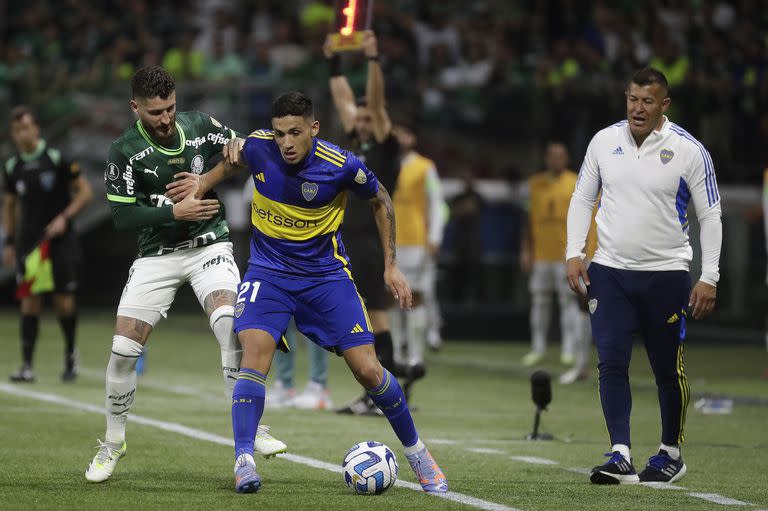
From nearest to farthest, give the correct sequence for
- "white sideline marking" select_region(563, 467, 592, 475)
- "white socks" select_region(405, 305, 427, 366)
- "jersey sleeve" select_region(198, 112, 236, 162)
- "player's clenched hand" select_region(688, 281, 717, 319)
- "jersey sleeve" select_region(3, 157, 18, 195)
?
"player's clenched hand" select_region(688, 281, 717, 319) < "jersey sleeve" select_region(198, 112, 236, 162) < "white sideline marking" select_region(563, 467, 592, 475) < "jersey sleeve" select_region(3, 157, 18, 195) < "white socks" select_region(405, 305, 427, 366)

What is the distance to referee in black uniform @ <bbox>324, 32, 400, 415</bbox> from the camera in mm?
11086

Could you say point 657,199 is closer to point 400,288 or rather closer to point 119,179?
point 400,288

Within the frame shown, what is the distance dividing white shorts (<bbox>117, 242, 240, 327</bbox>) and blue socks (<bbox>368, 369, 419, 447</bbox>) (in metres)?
1.12

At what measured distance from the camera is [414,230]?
15766mm

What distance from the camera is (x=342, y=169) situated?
7668 millimetres

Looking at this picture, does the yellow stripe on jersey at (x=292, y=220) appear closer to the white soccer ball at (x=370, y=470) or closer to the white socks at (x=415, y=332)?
the white soccer ball at (x=370, y=470)

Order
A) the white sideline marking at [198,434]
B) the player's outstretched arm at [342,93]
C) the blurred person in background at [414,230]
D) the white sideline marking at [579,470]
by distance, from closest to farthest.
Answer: the white sideline marking at [198,434] → the white sideline marking at [579,470] → the player's outstretched arm at [342,93] → the blurred person in background at [414,230]

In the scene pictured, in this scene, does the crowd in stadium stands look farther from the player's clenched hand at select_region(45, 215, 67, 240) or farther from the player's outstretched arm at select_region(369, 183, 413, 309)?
the player's outstretched arm at select_region(369, 183, 413, 309)

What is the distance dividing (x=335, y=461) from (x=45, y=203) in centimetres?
633

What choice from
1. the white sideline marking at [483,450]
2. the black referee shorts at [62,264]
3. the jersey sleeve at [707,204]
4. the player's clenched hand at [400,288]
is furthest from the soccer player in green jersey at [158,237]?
the black referee shorts at [62,264]

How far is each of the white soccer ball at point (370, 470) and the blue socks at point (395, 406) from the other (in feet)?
0.44

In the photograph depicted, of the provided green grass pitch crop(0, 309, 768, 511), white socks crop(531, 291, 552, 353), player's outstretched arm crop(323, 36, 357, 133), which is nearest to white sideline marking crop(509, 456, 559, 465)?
green grass pitch crop(0, 309, 768, 511)

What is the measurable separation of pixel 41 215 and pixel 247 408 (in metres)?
7.47

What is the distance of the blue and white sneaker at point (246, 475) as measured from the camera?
7367mm
